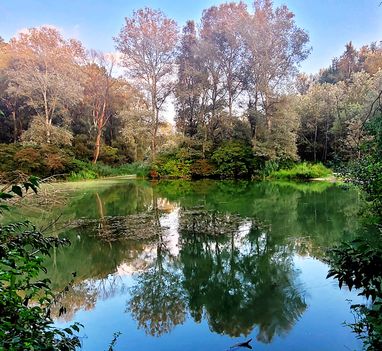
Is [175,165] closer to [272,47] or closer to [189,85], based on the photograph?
[189,85]

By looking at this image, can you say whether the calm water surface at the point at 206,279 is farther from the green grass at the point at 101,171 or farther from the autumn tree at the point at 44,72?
the autumn tree at the point at 44,72

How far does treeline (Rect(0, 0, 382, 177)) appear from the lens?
19609 millimetres

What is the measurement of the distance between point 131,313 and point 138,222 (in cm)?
468

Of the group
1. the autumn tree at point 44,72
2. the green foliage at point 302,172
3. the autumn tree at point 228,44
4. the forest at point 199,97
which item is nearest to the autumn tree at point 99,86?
the forest at point 199,97

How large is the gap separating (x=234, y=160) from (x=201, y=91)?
5150 millimetres

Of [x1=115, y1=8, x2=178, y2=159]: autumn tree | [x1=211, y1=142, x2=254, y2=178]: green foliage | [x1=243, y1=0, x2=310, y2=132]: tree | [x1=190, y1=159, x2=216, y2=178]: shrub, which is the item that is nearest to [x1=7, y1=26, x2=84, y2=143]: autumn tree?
[x1=115, y1=8, x2=178, y2=159]: autumn tree

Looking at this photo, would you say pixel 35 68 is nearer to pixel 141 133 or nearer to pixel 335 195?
pixel 141 133

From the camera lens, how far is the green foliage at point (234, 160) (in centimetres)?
2016

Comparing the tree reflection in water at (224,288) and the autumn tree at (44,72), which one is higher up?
the autumn tree at (44,72)

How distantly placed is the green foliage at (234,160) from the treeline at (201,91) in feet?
0.21

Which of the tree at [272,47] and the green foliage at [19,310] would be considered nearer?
the green foliage at [19,310]

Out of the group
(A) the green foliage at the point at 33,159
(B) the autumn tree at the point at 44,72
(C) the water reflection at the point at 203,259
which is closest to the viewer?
(C) the water reflection at the point at 203,259

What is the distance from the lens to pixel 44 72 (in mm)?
21766

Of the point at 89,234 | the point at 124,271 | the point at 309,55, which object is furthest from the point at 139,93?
the point at 124,271
